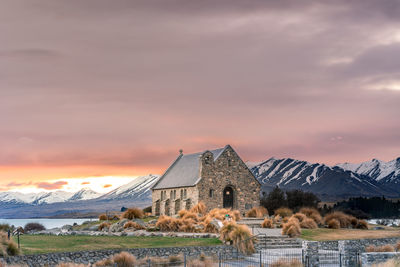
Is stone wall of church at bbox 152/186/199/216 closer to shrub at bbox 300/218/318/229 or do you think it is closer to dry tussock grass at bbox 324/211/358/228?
dry tussock grass at bbox 324/211/358/228

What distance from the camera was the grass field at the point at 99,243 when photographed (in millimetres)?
30156

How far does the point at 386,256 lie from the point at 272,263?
5844mm

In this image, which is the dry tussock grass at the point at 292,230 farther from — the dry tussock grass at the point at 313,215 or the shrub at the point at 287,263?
the dry tussock grass at the point at 313,215

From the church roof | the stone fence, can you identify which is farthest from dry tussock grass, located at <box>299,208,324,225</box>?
the stone fence

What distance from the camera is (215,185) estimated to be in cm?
5847

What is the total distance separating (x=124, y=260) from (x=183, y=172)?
3573 centimetres

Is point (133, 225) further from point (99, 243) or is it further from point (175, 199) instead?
point (175, 199)

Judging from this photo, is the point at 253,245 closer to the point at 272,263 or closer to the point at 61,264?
the point at 272,263

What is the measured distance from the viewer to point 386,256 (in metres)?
28.5

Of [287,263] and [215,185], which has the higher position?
[215,185]

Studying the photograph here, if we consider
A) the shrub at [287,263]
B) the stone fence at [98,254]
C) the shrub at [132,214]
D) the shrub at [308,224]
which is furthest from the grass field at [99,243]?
the shrub at [132,214]

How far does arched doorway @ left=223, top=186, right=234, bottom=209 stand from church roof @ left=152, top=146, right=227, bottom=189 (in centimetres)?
377

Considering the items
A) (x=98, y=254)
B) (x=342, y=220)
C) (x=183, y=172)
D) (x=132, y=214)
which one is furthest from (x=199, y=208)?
(x=98, y=254)

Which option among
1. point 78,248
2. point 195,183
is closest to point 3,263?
point 78,248
